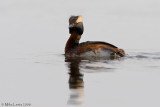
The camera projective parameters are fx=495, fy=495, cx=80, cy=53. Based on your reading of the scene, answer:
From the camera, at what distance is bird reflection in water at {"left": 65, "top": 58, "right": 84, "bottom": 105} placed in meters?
9.07

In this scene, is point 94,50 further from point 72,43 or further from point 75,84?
point 75,84

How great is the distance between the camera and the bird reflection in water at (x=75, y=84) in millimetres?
9073

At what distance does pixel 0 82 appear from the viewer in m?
11.0

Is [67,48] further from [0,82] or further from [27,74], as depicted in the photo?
[0,82]

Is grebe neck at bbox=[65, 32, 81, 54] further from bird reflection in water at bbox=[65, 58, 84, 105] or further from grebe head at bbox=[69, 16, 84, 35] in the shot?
bird reflection in water at bbox=[65, 58, 84, 105]

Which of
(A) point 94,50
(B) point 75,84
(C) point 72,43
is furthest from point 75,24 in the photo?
(B) point 75,84

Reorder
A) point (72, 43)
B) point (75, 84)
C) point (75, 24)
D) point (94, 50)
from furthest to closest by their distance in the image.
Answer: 1. point (72, 43)
2. point (75, 24)
3. point (94, 50)
4. point (75, 84)

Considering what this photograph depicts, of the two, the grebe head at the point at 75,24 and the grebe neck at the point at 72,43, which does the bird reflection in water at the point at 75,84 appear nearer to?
the grebe neck at the point at 72,43

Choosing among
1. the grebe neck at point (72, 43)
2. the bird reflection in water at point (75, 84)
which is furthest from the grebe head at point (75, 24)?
the bird reflection in water at point (75, 84)

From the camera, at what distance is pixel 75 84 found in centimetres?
1056

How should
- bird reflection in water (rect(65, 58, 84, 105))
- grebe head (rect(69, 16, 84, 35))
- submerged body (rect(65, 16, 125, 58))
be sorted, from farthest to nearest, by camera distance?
grebe head (rect(69, 16, 84, 35)) < submerged body (rect(65, 16, 125, 58)) < bird reflection in water (rect(65, 58, 84, 105))

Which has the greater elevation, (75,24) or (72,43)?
(75,24)

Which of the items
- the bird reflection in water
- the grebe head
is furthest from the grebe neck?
the bird reflection in water

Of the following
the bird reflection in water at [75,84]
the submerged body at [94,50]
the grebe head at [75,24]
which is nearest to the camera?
the bird reflection in water at [75,84]
